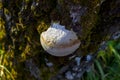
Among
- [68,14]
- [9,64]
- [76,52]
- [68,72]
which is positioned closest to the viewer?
[68,14]

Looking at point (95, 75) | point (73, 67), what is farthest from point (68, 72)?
point (95, 75)

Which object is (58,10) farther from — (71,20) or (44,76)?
(44,76)

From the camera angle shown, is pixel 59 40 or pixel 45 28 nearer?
pixel 59 40
